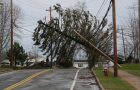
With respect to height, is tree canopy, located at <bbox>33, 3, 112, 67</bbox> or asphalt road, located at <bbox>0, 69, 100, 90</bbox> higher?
tree canopy, located at <bbox>33, 3, 112, 67</bbox>

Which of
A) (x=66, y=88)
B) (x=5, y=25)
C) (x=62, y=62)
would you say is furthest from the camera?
(x=5, y=25)

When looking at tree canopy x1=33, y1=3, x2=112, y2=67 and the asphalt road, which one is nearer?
the asphalt road

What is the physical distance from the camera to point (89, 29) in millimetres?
33406

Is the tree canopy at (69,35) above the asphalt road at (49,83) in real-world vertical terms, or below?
above

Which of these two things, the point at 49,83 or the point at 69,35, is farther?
the point at 69,35

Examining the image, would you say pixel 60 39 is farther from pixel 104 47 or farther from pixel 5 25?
pixel 5 25

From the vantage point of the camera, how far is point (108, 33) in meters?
35.4

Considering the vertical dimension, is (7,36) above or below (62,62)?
above

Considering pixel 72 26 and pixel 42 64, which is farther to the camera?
pixel 42 64

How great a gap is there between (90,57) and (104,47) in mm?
2889

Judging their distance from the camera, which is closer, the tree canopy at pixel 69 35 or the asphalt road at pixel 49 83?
the asphalt road at pixel 49 83

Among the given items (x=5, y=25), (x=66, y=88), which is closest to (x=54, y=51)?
(x=5, y=25)

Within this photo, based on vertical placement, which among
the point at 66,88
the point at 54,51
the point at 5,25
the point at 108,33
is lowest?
the point at 66,88

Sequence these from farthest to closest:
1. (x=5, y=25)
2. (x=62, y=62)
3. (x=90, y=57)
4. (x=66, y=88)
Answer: (x=5, y=25)
(x=62, y=62)
(x=90, y=57)
(x=66, y=88)
